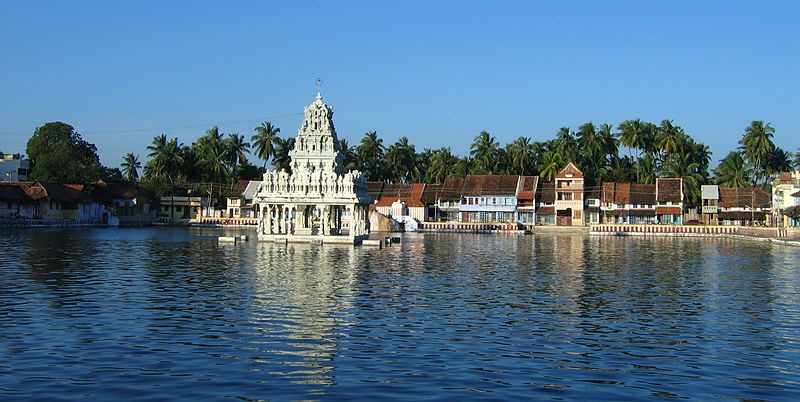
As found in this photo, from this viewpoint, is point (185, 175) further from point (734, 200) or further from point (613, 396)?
point (613, 396)

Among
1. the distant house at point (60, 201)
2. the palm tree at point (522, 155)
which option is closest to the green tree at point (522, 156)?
the palm tree at point (522, 155)

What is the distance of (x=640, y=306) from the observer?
1083 inches

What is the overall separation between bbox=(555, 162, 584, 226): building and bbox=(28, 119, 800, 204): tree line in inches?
257

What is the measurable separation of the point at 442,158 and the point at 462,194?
60.2 feet

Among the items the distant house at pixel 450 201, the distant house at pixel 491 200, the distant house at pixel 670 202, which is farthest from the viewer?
the distant house at pixel 450 201

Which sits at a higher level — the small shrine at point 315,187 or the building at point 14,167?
the building at point 14,167

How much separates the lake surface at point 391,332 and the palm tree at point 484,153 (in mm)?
77164

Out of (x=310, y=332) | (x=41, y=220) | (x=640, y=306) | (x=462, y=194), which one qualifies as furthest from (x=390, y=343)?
(x=462, y=194)

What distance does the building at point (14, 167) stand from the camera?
110 metres

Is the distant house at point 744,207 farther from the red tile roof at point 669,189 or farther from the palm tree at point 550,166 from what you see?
the palm tree at point 550,166

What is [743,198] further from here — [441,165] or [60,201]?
[60,201]

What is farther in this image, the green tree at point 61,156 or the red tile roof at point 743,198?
the green tree at point 61,156

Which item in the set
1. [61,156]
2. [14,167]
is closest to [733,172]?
[61,156]

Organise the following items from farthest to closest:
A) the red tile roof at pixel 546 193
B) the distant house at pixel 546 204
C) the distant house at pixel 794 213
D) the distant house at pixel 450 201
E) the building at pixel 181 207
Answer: the building at pixel 181 207, the distant house at pixel 450 201, the red tile roof at pixel 546 193, the distant house at pixel 546 204, the distant house at pixel 794 213
